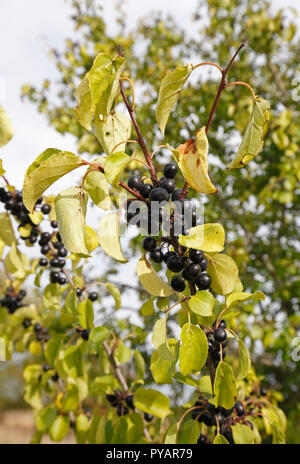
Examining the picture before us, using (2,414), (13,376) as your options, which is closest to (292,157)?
(13,376)

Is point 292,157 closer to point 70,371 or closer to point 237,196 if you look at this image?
point 237,196

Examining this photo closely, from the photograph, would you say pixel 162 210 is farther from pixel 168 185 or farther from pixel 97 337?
pixel 97 337

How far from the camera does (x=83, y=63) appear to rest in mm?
3219

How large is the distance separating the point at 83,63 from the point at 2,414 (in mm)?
10655

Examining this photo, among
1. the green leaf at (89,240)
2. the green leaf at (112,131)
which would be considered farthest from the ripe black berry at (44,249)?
the green leaf at (112,131)

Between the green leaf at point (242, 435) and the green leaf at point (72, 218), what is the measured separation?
2.24 feet

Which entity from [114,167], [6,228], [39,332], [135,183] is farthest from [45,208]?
[39,332]

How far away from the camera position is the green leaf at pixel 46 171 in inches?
27.8

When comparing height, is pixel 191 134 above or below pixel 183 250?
above

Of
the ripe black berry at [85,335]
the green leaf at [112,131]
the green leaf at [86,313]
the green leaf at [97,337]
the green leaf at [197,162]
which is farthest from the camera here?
the ripe black berry at [85,335]

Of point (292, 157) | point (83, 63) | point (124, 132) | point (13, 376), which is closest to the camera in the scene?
point (124, 132)

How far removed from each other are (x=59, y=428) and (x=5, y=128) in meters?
1.34

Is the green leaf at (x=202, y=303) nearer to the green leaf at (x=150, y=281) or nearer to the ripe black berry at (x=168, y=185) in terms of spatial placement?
the green leaf at (x=150, y=281)
